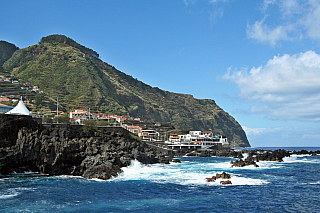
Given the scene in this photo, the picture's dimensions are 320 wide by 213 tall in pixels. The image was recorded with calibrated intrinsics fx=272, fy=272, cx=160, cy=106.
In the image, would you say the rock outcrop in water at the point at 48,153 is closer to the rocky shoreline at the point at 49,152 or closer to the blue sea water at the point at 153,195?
the rocky shoreline at the point at 49,152

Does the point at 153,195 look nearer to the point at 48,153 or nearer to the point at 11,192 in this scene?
the point at 11,192

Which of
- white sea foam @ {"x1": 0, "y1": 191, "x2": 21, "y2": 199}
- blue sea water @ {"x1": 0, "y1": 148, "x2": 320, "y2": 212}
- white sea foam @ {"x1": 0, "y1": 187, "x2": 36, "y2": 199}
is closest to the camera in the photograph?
blue sea water @ {"x1": 0, "y1": 148, "x2": 320, "y2": 212}

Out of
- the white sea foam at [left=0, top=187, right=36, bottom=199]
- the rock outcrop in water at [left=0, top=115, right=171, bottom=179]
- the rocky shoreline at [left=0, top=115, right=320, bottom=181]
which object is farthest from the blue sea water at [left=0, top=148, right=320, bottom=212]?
the rock outcrop in water at [left=0, top=115, right=171, bottom=179]

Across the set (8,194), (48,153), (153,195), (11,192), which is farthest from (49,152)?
(153,195)

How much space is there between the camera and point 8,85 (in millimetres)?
147000

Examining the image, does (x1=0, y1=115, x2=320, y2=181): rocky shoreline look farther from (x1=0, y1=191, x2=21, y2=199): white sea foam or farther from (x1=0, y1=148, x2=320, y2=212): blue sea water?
(x1=0, y1=191, x2=21, y2=199): white sea foam

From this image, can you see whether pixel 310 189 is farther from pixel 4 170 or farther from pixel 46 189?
pixel 4 170

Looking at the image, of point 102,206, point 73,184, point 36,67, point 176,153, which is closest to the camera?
point 102,206

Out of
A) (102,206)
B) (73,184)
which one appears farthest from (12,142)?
(102,206)

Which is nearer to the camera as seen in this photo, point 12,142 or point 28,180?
point 28,180

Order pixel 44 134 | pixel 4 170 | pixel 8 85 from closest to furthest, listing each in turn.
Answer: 1. pixel 4 170
2. pixel 44 134
3. pixel 8 85

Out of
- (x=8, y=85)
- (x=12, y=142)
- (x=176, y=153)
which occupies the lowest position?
(x=176, y=153)

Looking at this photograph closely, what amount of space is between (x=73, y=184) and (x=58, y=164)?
36.0 feet

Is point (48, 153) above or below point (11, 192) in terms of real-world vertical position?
above
